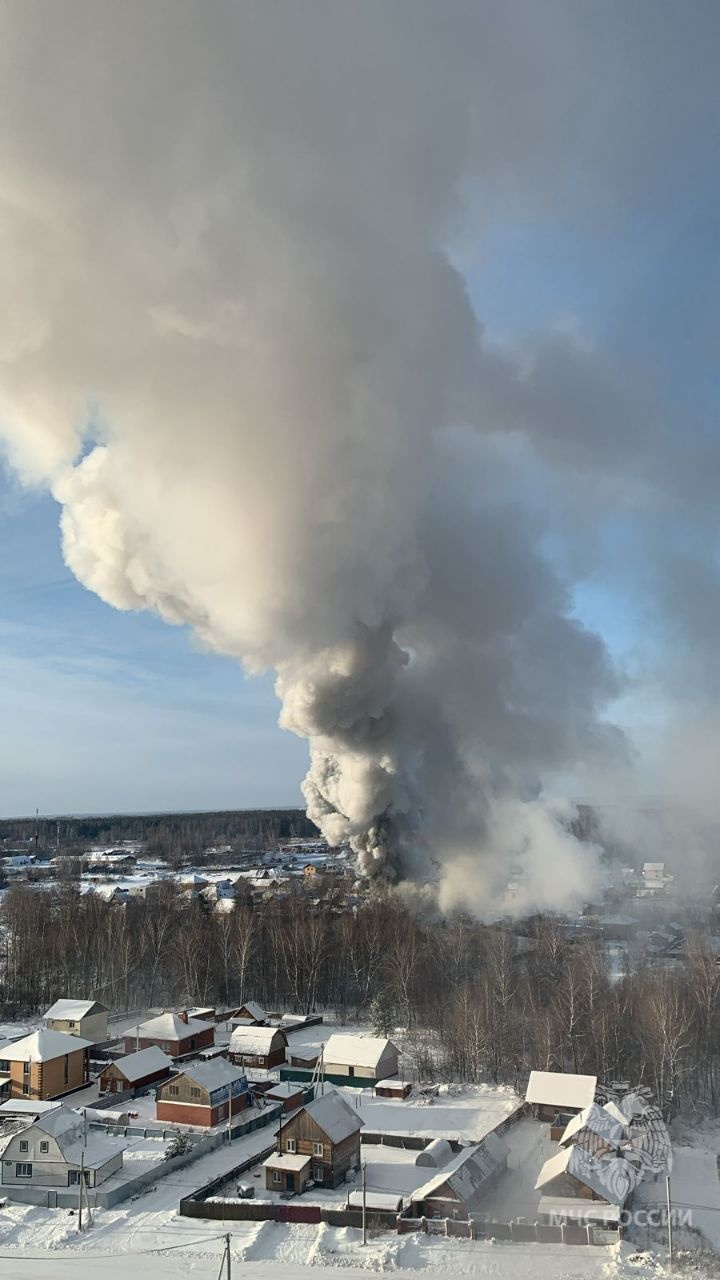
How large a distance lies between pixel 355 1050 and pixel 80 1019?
10.7 metres

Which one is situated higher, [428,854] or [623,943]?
[428,854]

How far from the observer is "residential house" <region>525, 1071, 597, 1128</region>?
25500mm

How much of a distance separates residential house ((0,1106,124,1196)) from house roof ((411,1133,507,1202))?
303 inches

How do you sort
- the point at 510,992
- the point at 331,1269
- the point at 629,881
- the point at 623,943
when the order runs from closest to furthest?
the point at 331,1269 < the point at 510,992 < the point at 623,943 < the point at 629,881

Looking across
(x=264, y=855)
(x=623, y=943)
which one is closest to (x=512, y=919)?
(x=623, y=943)

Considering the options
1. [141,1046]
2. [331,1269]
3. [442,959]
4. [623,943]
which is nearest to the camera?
[331,1269]

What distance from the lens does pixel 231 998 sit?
44562 mm

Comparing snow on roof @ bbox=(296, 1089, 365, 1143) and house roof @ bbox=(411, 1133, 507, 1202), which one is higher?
snow on roof @ bbox=(296, 1089, 365, 1143)

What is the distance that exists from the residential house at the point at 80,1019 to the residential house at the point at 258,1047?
556cm

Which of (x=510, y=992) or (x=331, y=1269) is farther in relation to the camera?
(x=510, y=992)

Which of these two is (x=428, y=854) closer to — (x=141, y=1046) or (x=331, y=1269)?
(x=141, y=1046)

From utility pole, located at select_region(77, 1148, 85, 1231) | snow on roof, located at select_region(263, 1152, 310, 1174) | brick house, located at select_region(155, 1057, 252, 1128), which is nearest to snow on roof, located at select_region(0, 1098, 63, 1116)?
brick house, located at select_region(155, 1057, 252, 1128)

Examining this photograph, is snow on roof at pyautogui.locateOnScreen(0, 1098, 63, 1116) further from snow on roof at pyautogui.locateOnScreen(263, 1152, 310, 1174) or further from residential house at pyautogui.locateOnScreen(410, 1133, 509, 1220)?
residential house at pyautogui.locateOnScreen(410, 1133, 509, 1220)

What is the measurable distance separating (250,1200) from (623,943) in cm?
4193
